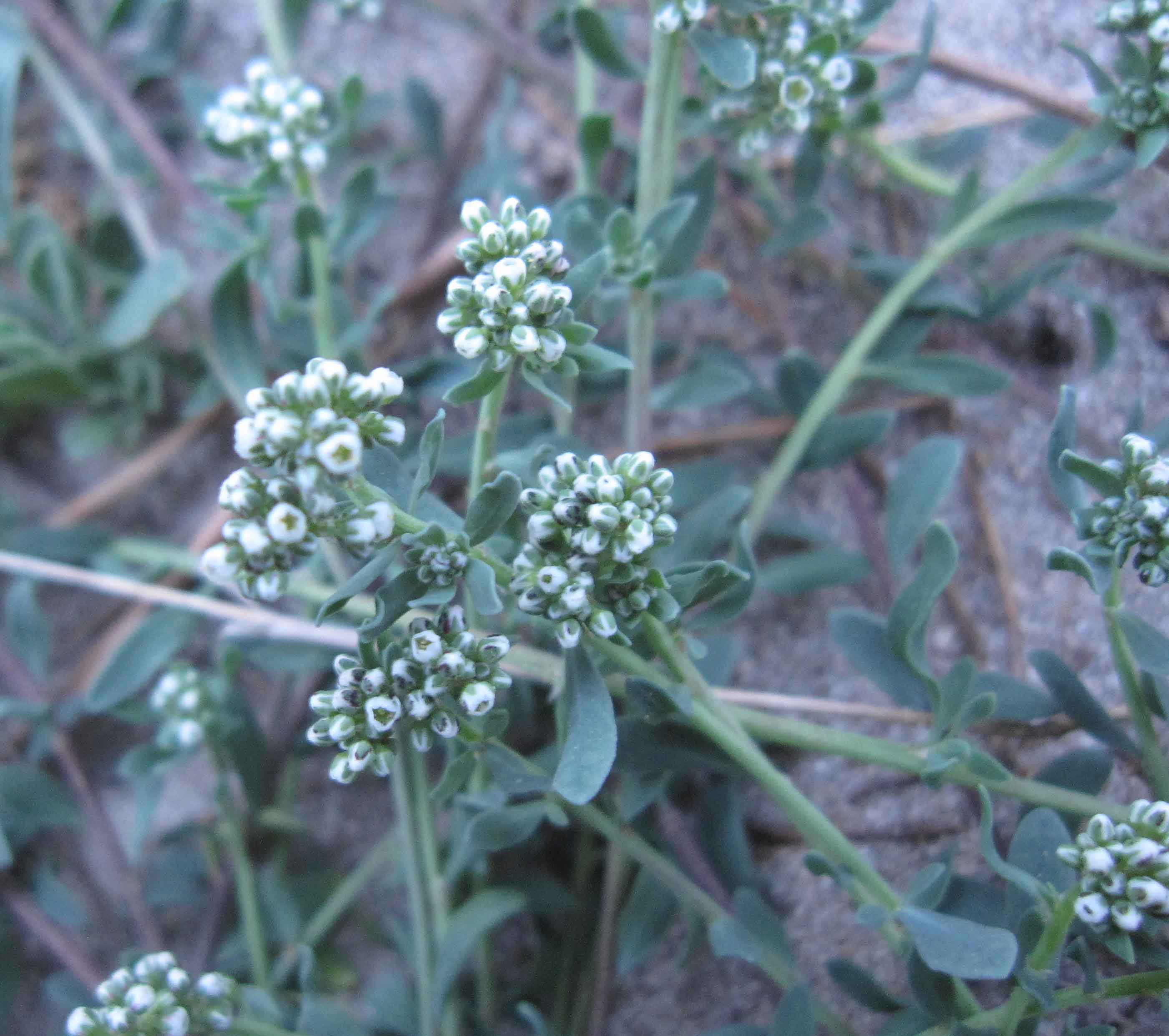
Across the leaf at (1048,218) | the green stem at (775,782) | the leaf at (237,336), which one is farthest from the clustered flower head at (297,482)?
the leaf at (1048,218)

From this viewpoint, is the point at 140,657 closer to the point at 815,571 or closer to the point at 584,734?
the point at 584,734

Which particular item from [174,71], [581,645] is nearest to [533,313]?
[581,645]

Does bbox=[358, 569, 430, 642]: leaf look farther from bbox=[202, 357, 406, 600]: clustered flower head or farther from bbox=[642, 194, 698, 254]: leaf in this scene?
bbox=[642, 194, 698, 254]: leaf

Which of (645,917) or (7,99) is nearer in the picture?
(645,917)

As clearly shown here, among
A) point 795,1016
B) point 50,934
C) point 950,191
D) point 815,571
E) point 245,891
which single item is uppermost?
point 950,191

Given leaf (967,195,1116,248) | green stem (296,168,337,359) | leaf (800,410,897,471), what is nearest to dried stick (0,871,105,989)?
green stem (296,168,337,359)

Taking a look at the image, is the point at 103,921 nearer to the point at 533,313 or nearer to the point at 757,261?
the point at 533,313

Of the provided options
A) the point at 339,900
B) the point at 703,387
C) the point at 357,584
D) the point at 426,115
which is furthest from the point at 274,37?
the point at 339,900
